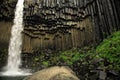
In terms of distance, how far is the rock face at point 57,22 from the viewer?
22.6 meters

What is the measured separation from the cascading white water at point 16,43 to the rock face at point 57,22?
2.34ft

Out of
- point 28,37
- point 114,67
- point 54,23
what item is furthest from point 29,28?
point 114,67

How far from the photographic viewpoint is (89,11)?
22.5 m

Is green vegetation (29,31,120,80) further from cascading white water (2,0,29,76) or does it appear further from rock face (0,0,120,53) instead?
cascading white water (2,0,29,76)

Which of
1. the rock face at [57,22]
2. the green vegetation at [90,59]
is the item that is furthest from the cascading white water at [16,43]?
the green vegetation at [90,59]

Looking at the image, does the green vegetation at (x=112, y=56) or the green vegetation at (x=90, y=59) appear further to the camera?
the green vegetation at (x=90, y=59)

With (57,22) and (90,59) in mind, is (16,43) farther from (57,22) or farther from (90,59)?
(90,59)

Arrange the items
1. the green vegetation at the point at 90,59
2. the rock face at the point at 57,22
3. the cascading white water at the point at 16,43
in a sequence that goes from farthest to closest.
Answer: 1. the rock face at the point at 57,22
2. the cascading white water at the point at 16,43
3. the green vegetation at the point at 90,59

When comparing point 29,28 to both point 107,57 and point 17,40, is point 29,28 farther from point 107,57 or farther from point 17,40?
point 107,57

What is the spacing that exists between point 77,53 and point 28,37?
21.6ft

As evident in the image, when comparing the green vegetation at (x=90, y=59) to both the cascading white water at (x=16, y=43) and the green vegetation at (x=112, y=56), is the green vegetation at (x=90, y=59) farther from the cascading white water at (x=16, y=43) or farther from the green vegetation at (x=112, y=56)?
the cascading white water at (x=16, y=43)

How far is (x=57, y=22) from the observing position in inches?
914

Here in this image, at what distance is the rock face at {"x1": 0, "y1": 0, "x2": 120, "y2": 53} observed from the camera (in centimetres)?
2256

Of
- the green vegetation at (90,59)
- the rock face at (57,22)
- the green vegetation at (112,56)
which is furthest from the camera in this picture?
the rock face at (57,22)
